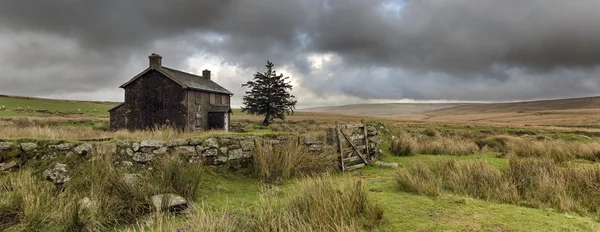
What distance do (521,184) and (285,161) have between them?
210 inches

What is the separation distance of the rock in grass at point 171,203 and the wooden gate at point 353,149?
535 cm

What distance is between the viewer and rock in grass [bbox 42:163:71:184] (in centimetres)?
568

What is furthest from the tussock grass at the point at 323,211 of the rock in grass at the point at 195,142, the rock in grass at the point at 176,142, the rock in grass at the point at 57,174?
the rock in grass at the point at 57,174

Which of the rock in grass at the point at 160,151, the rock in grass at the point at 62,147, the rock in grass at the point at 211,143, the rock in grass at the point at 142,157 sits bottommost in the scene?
the rock in grass at the point at 142,157

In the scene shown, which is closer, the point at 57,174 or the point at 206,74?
the point at 57,174

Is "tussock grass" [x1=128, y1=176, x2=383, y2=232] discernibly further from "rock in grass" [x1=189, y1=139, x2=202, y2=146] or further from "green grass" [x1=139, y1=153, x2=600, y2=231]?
"rock in grass" [x1=189, y1=139, x2=202, y2=146]

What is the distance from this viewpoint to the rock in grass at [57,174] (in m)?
5.68

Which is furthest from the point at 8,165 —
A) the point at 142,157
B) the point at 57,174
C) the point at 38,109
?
the point at 38,109

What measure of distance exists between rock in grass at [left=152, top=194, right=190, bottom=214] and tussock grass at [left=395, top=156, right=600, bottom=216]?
4498 millimetres

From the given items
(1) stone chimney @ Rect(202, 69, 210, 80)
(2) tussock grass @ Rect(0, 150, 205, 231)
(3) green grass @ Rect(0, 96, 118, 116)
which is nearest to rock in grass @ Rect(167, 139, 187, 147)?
(2) tussock grass @ Rect(0, 150, 205, 231)

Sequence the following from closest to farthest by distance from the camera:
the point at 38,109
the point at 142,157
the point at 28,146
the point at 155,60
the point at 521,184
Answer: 1. the point at 521,184
2. the point at 28,146
3. the point at 142,157
4. the point at 155,60
5. the point at 38,109

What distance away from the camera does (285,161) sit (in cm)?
766

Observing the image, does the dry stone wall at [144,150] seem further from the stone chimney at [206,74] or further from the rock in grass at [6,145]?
the stone chimney at [206,74]

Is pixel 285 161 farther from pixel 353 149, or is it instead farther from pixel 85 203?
pixel 85 203
